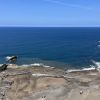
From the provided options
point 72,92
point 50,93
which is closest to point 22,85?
point 50,93

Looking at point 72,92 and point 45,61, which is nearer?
point 72,92

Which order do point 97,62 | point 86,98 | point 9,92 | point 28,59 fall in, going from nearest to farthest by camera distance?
point 86,98 < point 9,92 < point 97,62 < point 28,59

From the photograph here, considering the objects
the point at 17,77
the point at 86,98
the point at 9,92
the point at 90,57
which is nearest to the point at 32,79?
the point at 17,77

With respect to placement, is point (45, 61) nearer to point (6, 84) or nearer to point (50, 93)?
point (6, 84)

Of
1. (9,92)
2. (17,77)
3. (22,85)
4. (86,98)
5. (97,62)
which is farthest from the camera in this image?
(97,62)

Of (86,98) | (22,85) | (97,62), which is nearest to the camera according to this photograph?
(86,98)

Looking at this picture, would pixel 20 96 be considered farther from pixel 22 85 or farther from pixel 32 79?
pixel 32 79
